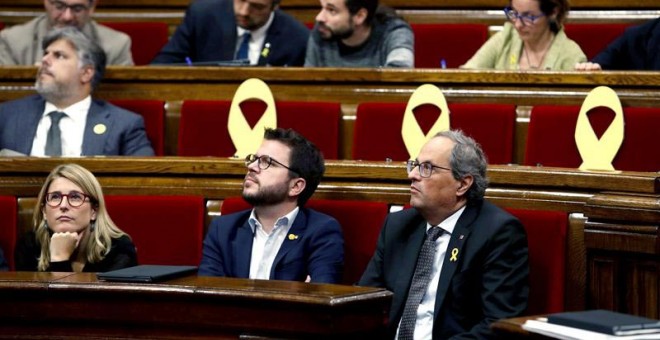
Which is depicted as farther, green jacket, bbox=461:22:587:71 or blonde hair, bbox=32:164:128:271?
green jacket, bbox=461:22:587:71

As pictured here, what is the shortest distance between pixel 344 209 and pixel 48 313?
0.46m

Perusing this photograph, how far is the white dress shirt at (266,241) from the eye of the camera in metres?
1.42

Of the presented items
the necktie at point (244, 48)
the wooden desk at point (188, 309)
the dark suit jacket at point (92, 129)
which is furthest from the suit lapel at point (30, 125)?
the wooden desk at point (188, 309)

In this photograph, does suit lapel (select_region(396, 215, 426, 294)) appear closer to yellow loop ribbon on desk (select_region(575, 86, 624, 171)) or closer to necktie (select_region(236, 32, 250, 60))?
yellow loop ribbon on desk (select_region(575, 86, 624, 171))

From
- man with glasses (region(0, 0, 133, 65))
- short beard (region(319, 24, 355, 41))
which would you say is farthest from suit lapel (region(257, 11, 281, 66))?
man with glasses (region(0, 0, 133, 65))

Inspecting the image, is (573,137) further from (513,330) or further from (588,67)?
(513,330)

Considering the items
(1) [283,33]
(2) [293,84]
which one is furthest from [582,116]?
(1) [283,33]

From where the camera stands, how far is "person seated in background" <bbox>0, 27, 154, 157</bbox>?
1738 millimetres

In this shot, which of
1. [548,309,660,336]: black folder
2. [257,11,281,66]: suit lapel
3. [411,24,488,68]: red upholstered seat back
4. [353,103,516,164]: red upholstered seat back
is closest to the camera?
[548,309,660,336]: black folder

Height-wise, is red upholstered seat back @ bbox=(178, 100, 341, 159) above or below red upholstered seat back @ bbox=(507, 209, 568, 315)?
above

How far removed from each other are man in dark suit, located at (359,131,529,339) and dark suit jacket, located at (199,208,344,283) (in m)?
0.06

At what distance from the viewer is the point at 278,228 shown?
1438 mm

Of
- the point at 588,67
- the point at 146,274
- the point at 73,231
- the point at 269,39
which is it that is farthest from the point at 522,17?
the point at 146,274

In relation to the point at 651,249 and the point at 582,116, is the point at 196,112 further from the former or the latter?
the point at 651,249
